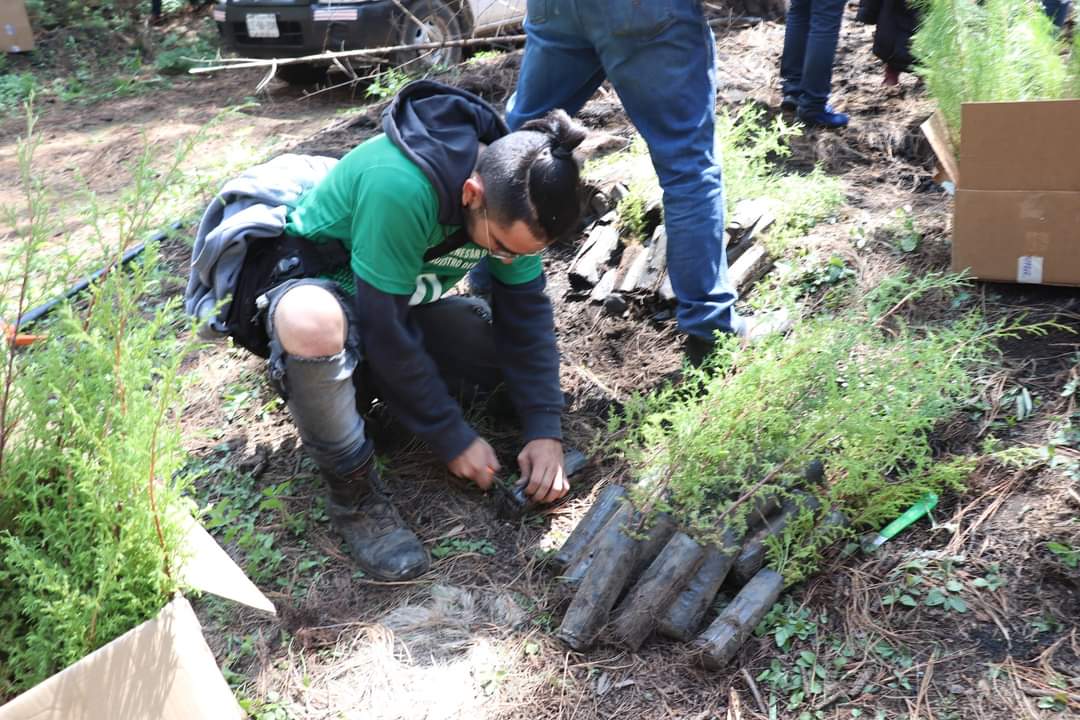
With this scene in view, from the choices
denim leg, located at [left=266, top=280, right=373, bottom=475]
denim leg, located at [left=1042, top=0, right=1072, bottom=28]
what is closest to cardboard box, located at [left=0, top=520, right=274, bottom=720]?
denim leg, located at [left=266, top=280, right=373, bottom=475]

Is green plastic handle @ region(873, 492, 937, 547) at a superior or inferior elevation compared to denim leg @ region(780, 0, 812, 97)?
inferior

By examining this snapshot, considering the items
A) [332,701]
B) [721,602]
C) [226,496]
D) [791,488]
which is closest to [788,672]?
[721,602]

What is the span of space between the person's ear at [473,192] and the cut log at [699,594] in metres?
1.12

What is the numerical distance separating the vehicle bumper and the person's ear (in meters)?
5.19

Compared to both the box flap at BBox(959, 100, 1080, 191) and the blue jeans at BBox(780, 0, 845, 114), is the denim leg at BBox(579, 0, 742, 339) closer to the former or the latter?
the box flap at BBox(959, 100, 1080, 191)

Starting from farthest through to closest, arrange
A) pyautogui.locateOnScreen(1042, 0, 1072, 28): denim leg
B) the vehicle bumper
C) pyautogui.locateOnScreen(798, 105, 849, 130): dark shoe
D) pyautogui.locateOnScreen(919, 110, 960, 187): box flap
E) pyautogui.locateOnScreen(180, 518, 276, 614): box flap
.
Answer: the vehicle bumper, pyautogui.locateOnScreen(798, 105, 849, 130): dark shoe, pyautogui.locateOnScreen(1042, 0, 1072, 28): denim leg, pyautogui.locateOnScreen(919, 110, 960, 187): box flap, pyautogui.locateOnScreen(180, 518, 276, 614): box flap

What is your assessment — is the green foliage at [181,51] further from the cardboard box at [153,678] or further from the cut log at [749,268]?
the cardboard box at [153,678]

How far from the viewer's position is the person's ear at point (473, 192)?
7.88ft

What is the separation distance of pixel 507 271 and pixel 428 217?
1.35ft

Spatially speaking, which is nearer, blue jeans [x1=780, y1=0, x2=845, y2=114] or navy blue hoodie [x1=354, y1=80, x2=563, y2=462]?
navy blue hoodie [x1=354, y1=80, x2=563, y2=462]

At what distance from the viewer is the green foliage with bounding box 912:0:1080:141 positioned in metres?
3.04

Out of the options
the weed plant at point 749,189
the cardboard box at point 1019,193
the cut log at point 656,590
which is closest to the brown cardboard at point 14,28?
Answer: the weed plant at point 749,189

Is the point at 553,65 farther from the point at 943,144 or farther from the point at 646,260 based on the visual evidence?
the point at 943,144

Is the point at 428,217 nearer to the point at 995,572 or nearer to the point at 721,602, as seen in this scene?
the point at 721,602
